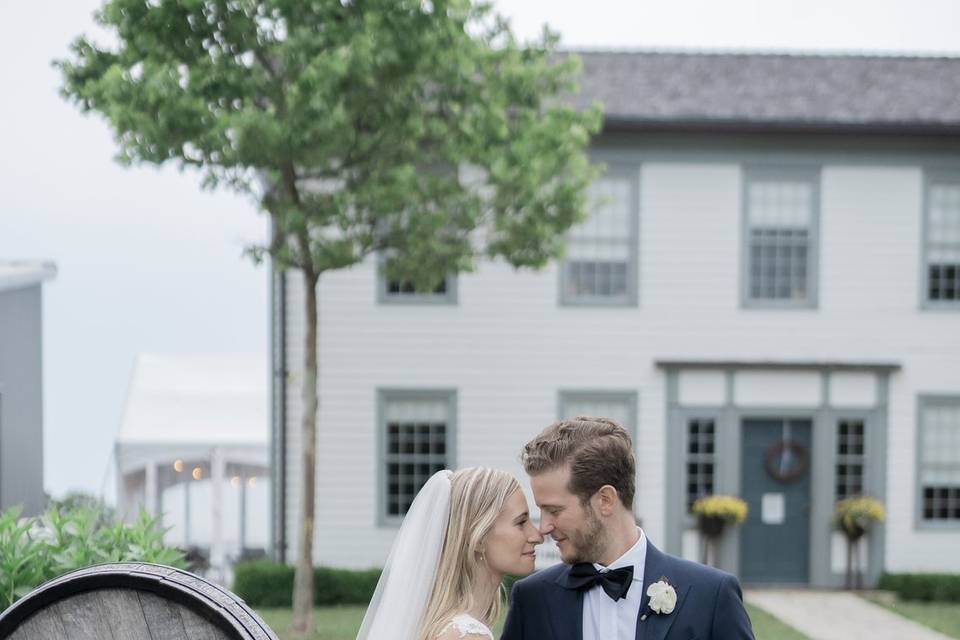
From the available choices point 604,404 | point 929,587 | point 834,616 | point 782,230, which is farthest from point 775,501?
point 782,230

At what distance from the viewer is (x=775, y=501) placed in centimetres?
1634

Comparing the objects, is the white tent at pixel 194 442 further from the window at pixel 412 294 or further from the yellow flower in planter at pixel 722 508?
the yellow flower in planter at pixel 722 508

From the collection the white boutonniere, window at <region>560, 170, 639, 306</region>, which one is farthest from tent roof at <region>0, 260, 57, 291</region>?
the white boutonniere

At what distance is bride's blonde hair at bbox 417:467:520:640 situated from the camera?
3475mm

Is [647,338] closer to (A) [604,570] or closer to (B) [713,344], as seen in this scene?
(B) [713,344]

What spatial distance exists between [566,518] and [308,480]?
966cm

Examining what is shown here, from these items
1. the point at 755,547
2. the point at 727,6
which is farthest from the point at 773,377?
the point at 727,6

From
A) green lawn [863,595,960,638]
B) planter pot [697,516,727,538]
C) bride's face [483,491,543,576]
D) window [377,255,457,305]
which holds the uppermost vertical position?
window [377,255,457,305]

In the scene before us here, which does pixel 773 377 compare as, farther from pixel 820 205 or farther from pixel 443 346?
pixel 443 346

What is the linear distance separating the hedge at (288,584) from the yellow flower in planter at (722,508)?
4.97 metres

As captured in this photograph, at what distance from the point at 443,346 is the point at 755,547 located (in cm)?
575

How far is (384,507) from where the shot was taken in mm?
15945

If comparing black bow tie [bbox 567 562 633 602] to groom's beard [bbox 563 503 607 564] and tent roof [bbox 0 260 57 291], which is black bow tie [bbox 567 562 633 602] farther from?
tent roof [bbox 0 260 57 291]

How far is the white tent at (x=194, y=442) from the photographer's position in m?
16.6
